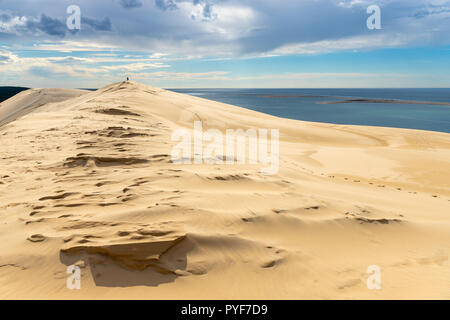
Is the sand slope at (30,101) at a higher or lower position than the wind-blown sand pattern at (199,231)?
higher

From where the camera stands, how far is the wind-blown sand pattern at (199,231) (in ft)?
8.29

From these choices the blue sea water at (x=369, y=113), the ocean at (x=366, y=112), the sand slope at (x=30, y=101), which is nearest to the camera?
the sand slope at (x=30, y=101)

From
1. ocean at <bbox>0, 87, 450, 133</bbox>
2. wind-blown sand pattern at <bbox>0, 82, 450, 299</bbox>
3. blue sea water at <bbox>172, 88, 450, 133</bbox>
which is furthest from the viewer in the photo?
ocean at <bbox>0, 87, 450, 133</bbox>

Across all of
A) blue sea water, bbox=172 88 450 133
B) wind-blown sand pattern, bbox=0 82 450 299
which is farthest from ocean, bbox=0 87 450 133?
wind-blown sand pattern, bbox=0 82 450 299

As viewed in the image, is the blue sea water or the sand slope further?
the blue sea water

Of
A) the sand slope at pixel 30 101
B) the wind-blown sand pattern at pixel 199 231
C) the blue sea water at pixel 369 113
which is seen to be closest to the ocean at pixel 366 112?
the blue sea water at pixel 369 113

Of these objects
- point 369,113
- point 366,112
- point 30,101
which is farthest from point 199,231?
point 366,112

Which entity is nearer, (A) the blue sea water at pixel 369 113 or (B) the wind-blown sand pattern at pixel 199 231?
(B) the wind-blown sand pattern at pixel 199 231

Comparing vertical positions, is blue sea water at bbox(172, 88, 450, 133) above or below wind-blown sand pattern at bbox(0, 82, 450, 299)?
above

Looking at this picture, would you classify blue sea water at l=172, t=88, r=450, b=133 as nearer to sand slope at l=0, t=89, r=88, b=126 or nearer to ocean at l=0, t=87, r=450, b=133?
ocean at l=0, t=87, r=450, b=133

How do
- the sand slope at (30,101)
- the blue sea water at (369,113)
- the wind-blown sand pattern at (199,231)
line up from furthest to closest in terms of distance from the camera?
the blue sea water at (369,113) < the sand slope at (30,101) < the wind-blown sand pattern at (199,231)

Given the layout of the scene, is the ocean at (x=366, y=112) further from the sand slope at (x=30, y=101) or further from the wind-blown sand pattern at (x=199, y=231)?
the wind-blown sand pattern at (x=199, y=231)

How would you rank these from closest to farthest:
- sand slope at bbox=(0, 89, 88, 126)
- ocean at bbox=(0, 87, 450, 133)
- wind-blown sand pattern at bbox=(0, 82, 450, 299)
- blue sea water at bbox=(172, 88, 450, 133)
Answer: wind-blown sand pattern at bbox=(0, 82, 450, 299)
sand slope at bbox=(0, 89, 88, 126)
blue sea water at bbox=(172, 88, 450, 133)
ocean at bbox=(0, 87, 450, 133)

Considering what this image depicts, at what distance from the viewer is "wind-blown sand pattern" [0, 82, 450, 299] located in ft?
8.29
